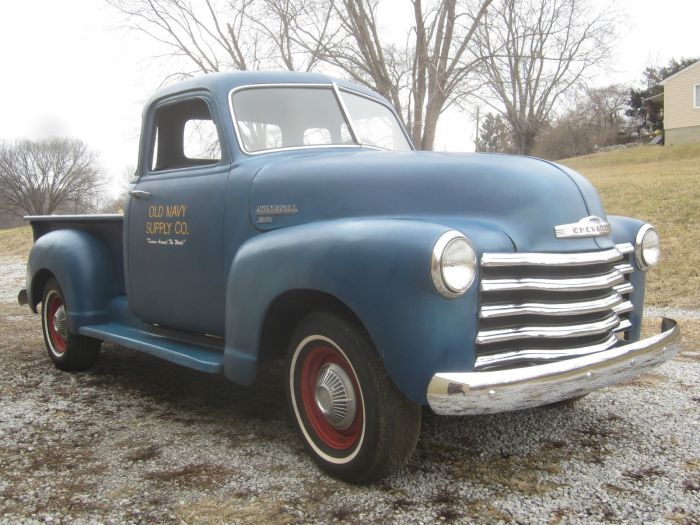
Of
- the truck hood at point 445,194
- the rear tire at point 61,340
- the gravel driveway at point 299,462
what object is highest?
the truck hood at point 445,194

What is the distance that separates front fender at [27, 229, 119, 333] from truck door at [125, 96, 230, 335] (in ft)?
1.24

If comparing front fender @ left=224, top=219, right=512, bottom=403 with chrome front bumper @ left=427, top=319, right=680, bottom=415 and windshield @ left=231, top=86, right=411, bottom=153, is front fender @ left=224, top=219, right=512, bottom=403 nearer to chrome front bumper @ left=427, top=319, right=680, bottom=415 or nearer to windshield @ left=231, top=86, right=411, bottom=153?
chrome front bumper @ left=427, top=319, right=680, bottom=415

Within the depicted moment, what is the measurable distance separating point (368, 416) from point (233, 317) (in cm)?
94

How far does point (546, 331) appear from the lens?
2678mm

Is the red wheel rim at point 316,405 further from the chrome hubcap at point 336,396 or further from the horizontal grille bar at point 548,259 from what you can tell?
the horizontal grille bar at point 548,259

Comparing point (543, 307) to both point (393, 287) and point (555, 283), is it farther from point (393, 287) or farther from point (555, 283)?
point (393, 287)

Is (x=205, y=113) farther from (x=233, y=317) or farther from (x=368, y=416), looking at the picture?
(x=368, y=416)

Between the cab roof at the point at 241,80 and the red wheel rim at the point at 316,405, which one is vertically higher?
the cab roof at the point at 241,80

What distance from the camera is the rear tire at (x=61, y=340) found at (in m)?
4.82

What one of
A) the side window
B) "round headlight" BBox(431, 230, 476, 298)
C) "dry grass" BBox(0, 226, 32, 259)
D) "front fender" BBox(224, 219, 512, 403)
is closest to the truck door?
the side window

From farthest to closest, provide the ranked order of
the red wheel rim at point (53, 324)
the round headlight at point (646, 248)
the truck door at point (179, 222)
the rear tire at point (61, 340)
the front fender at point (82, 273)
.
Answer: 1. the red wheel rim at point (53, 324)
2. the rear tire at point (61, 340)
3. the front fender at point (82, 273)
4. the truck door at point (179, 222)
5. the round headlight at point (646, 248)

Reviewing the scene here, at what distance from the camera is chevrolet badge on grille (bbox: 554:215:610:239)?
2828 millimetres

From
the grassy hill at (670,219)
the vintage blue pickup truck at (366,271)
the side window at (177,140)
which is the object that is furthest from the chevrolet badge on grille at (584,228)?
the grassy hill at (670,219)

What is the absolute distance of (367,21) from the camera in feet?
49.9
